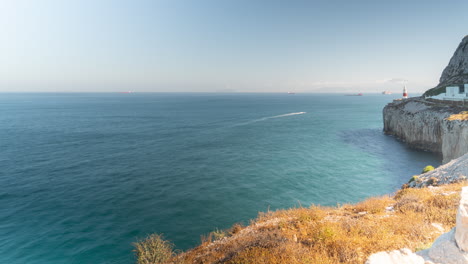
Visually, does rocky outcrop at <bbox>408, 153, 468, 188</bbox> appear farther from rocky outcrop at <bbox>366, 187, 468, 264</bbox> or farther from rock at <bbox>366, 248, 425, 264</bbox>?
rock at <bbox>366, 248, 425, 264</bbox>

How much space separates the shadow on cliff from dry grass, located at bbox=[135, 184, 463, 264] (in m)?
20.4

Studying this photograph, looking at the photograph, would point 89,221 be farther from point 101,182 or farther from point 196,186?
point 196,186

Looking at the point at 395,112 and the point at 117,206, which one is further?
the point at 395,112

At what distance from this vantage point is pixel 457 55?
6266 centimetres

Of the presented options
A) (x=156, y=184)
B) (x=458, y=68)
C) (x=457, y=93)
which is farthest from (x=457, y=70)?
(x=156, y=184)

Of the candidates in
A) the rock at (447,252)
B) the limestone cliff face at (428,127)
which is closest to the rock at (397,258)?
the rock at (447,252)

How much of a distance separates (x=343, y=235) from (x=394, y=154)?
40.1 meters

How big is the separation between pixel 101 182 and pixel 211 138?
31.0 m

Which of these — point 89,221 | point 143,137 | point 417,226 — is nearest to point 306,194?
point 417,226

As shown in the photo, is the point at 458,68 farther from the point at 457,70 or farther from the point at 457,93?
the point at 457,93

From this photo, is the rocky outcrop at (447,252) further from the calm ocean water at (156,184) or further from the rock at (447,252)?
the calm ocean water at (156,184)

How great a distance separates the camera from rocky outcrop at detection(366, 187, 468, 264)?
6.14 m

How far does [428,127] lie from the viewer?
1693 inches

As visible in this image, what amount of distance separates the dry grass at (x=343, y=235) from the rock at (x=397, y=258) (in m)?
0.71
